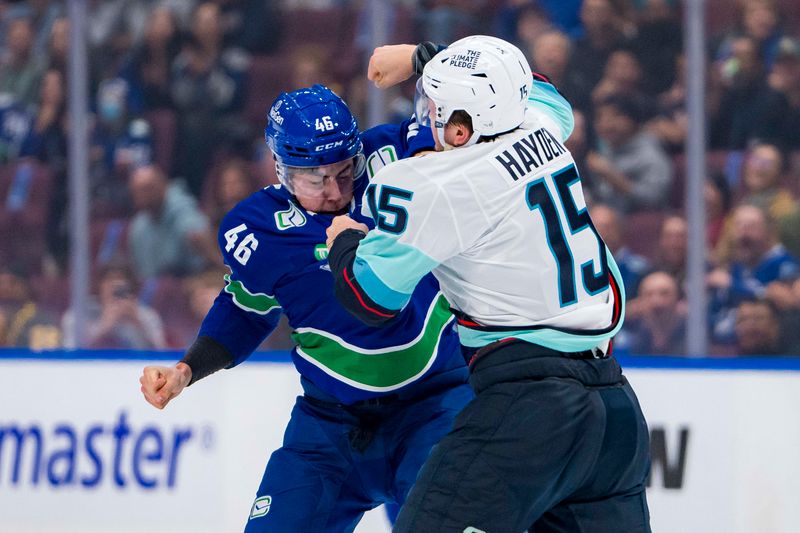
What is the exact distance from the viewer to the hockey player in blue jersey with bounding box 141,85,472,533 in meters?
3.17

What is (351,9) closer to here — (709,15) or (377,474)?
(709,15)

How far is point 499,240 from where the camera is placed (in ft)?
8.55

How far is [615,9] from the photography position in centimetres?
528

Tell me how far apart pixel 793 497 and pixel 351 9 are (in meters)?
2.80

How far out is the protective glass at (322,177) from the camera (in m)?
3.17

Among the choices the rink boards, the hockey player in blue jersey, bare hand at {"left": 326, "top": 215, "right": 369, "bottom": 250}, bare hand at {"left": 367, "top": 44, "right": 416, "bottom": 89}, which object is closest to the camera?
bare hand at {"left": 326, "top": 215, "right": 369, "bottom": 250}

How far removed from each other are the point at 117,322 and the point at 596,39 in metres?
2.46

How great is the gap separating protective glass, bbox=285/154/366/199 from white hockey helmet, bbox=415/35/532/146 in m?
0.52

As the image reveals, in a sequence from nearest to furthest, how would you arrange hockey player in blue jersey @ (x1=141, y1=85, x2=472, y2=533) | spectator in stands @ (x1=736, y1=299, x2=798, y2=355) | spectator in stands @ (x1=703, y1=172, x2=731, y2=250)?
hockey player in blue jersey @ (x1=141, y1=85, x2=472, y2=533) → spectator in stands @ (x1=736, y1=299, x2=798, y2=355) → spectator in stands @ (x1=703, y1=172, x2=731, y2=250)

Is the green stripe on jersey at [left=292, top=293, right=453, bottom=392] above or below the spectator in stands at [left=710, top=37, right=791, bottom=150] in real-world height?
below

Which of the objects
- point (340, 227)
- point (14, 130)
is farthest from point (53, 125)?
point (340, 227)

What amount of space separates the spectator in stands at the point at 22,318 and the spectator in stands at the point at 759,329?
3.02 m

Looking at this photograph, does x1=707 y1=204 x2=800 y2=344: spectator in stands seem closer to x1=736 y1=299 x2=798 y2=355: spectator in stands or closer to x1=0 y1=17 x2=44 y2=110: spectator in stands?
x1=736 y1=299 x2=798 y2=355: spectator in stands

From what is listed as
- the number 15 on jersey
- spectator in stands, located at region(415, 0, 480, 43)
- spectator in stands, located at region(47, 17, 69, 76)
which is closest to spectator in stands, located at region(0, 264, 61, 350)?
spectator in stands, located at region(47, 17, 69, 76)
